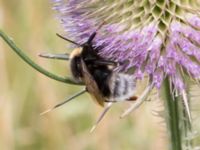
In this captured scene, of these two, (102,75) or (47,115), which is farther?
(47,115)

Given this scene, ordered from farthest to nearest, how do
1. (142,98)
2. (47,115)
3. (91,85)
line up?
(47,115), (91,85), (142,98)

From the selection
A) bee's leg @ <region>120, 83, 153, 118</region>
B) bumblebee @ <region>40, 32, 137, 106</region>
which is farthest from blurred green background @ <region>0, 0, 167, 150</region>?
A: bee's leg @ <region>120, 83, 153, 118</region>

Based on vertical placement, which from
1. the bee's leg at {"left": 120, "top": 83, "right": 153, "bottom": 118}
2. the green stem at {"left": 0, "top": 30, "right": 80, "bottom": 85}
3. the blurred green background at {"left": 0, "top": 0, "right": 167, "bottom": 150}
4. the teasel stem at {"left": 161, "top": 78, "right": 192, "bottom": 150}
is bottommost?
the blurred green background at {"left": 0, "top": 0, "right": 167, "bottom": 150}

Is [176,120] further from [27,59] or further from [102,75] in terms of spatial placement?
[27,59]

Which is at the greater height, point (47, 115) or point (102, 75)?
point (102, 75)

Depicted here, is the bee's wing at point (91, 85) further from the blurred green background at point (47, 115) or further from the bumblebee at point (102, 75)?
the blurred green background at point (47, 115)

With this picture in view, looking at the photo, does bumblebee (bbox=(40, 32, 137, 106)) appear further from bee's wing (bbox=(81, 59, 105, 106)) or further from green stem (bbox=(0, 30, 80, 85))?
green stem (bbox=(0, 30, 80, 85))

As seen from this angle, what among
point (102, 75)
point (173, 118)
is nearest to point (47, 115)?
point (102, 75)
